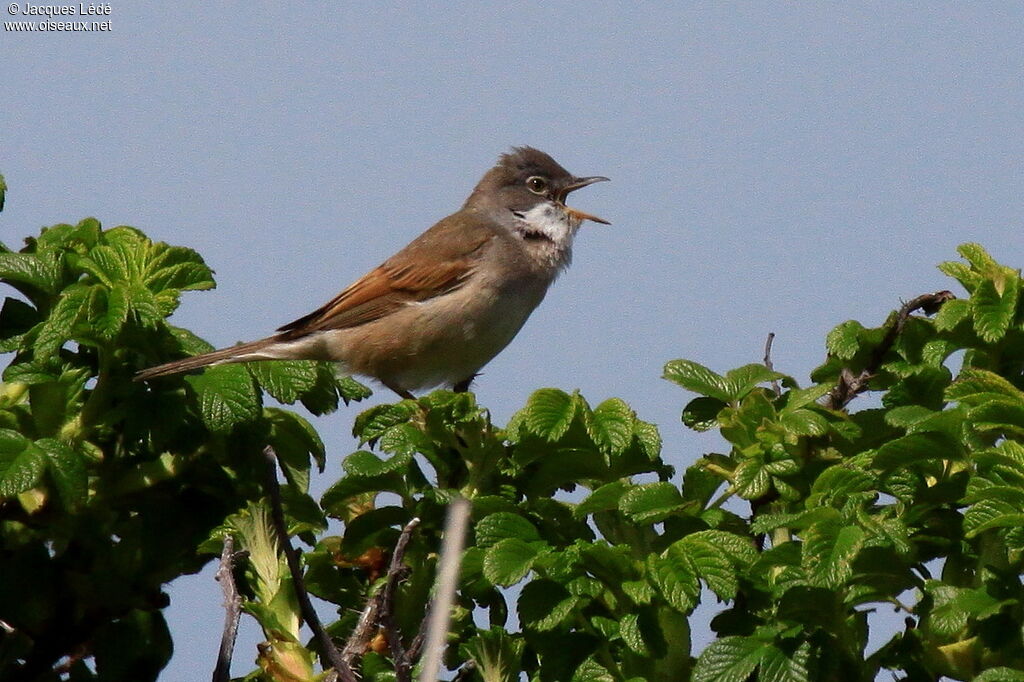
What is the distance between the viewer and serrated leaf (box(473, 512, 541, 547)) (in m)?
2.52

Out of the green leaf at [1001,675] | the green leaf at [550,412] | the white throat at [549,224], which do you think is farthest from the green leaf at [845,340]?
the white throat at [549,224]

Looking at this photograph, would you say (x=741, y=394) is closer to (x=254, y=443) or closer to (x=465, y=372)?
(x=254, y=443)

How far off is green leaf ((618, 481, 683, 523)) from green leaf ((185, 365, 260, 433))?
2.85ft

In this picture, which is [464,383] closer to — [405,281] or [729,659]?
[405,281]

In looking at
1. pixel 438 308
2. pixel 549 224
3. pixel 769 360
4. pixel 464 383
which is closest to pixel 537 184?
pixel 549 224

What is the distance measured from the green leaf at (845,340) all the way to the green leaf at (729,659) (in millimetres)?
825

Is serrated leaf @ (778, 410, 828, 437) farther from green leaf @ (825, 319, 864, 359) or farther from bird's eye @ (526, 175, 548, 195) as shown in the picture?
bird's eye @ (526, 175, 548, 195)

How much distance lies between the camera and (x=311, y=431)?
3.21 m

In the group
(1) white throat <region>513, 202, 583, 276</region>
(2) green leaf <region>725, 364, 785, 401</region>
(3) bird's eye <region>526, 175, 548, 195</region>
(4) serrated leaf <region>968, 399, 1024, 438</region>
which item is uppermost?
(3) bird's eye <region>526, 175, 548, 195</region>

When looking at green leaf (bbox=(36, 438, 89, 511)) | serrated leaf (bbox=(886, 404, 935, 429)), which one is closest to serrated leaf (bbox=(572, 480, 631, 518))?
serrated leaf (bbox=(886, 404, 935, 429))

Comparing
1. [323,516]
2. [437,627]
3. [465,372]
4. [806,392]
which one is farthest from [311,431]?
[465,372]

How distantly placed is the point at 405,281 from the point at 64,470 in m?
3.75

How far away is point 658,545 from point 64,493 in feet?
3.86

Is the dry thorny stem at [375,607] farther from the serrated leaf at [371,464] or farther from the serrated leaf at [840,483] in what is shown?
the serrated leaf at [840,483]
